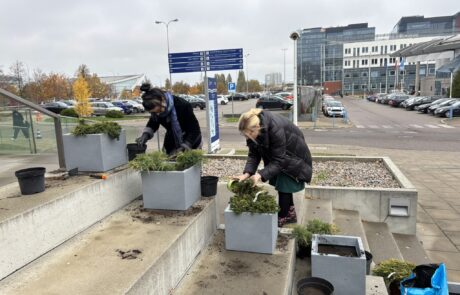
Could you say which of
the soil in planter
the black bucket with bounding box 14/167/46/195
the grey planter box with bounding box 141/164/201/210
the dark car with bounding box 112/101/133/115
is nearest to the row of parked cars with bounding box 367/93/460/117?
the soil in planter

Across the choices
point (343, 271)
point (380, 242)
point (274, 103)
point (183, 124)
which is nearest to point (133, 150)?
point (183, 124)

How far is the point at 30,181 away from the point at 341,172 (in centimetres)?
588

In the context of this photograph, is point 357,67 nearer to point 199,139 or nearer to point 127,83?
point 127,83

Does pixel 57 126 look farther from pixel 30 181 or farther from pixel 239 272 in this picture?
pixel 239 272

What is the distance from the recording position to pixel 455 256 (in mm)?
4844

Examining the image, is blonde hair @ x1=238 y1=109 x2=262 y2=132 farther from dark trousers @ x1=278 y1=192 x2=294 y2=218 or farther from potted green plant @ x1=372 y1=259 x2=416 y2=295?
potted green plant @ x1=372 y1=259 x2=416 y2=295

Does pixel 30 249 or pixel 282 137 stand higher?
pixel 282 137

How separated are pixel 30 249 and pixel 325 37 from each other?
106915mm

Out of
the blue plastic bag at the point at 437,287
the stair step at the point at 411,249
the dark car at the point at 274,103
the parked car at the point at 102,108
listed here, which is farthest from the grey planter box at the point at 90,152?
the parked car at the point at 102,108

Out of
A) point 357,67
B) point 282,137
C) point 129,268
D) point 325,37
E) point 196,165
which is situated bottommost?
point 129,268

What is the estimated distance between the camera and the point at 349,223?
203 inches

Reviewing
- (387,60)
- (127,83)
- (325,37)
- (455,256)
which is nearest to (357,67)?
(387,60)

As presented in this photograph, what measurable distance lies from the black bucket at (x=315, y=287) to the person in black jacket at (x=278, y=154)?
986 millimetres

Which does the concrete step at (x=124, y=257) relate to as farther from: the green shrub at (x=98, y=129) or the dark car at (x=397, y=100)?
the dark car at (x=397, y=100)
